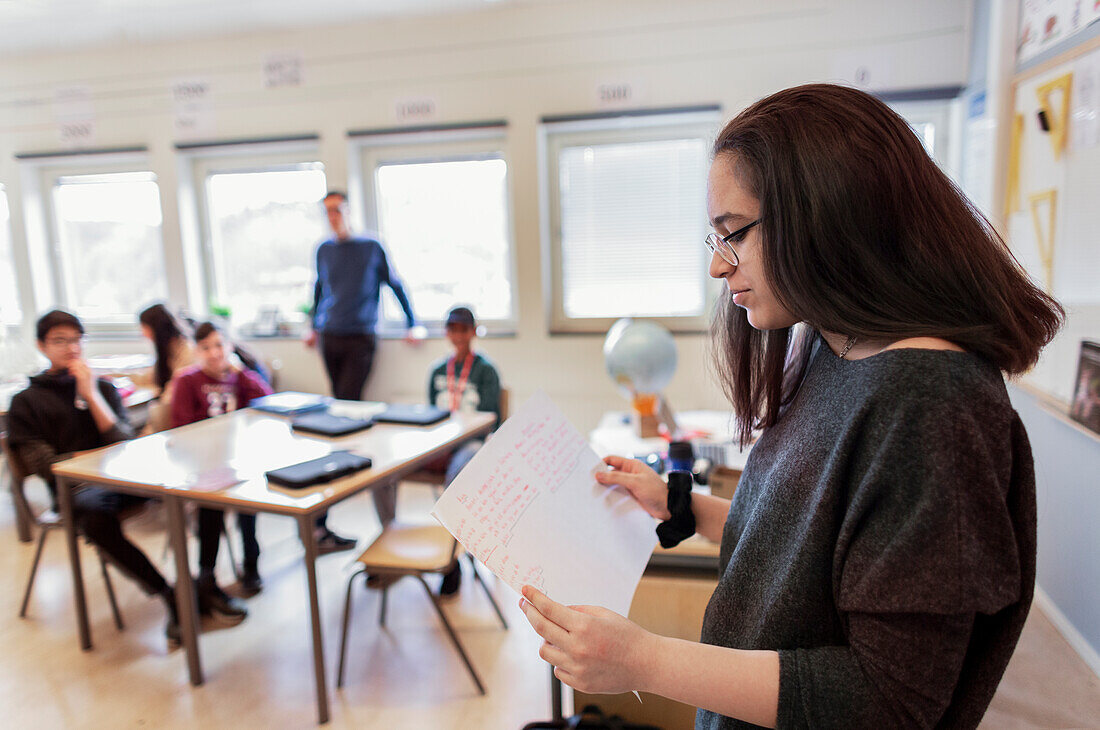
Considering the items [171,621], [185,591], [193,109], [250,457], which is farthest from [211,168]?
[185,591]

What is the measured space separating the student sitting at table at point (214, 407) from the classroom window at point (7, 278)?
11.2 ft

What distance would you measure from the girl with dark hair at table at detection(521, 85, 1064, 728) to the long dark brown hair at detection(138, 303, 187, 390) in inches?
128

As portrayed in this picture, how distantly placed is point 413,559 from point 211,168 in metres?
3.91

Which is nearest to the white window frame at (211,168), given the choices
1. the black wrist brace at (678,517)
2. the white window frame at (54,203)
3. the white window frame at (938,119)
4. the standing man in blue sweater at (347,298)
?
the white window frame at (54,203)

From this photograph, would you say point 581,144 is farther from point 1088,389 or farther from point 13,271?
point 13,271

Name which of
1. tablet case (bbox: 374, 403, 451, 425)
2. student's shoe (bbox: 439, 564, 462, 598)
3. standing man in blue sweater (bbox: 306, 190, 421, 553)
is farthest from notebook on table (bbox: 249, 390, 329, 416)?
standing man in blue sweater (bbox: 306, 190, 421, 553)

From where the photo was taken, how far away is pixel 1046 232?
2.08m

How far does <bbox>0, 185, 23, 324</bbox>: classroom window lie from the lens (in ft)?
16.5

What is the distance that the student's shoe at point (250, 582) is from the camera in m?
2.72

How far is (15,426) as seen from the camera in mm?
2453

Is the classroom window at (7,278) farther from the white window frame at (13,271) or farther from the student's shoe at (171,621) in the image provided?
the student's shoe at (171,621)

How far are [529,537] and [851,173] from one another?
0.55 metres

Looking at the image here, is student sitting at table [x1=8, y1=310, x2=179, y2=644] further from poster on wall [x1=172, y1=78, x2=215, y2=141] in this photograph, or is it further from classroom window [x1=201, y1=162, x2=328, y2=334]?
poster on wall [x1=172, y1=78, x2=215, y2=141]

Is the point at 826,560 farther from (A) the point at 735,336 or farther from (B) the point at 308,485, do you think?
(B) the point at 308,485
